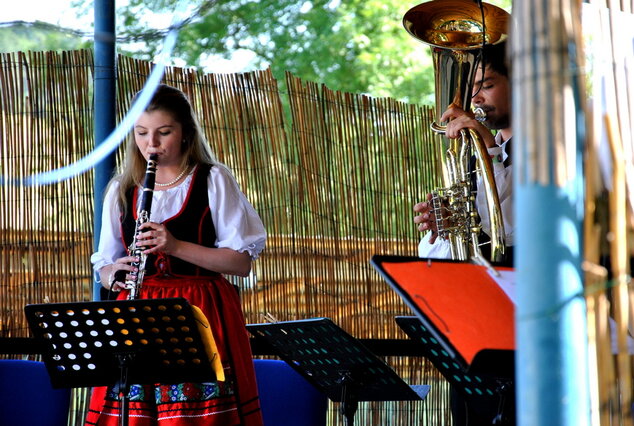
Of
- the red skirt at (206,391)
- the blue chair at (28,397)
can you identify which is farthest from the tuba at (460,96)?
→ the blue chair at (28,397)

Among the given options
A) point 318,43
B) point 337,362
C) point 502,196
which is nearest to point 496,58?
point 502,196

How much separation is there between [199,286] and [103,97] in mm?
1314

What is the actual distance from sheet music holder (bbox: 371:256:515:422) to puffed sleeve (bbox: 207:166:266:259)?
4.66ft

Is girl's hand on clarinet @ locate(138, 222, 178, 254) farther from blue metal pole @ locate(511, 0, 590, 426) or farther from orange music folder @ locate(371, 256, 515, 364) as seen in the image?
blue metal pole @ locate(511, 0, 590, 426)

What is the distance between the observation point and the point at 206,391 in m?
3.10

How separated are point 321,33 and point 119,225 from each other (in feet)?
29.6

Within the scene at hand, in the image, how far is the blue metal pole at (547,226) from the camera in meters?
1.28

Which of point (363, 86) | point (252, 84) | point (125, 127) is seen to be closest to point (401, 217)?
point (252, 84)

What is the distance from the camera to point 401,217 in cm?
485

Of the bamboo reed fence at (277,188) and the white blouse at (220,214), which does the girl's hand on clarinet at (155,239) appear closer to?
the white blouse at (220,214)

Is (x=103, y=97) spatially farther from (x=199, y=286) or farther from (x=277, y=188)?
(x=199, y=286)

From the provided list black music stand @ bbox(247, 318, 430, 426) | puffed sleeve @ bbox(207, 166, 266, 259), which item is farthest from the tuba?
puffed sleeve @ bbox(207, 166, 266, 259)

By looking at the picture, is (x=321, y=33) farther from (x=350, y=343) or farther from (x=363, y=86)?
(x=350, y=343)

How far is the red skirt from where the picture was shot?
308 centimetres
